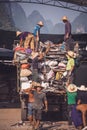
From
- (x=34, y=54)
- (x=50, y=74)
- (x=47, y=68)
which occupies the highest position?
(x=34, y=54)

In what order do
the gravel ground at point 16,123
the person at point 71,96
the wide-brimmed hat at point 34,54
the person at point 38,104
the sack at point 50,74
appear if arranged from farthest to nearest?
the wide-brimmed hat at point 34,54 → the sack at point 50,74 → the gravel ground at point 16,123 → the person at point 71,96 → the person at point 38,104

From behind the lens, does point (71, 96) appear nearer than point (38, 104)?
No

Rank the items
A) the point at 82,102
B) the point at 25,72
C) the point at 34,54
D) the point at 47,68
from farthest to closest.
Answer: the point at 47,68 < the point at 34,54 < the point at 25,72 < the point at 82,102

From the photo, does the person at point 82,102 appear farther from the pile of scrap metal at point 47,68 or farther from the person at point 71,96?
the pile of scrap metal at point 47,68

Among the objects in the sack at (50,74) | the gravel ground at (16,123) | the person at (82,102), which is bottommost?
the gravel ground at (16,123)

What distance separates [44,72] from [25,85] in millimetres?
Result: 1424

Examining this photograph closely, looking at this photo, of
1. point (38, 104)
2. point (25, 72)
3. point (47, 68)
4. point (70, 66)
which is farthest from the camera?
point (47, 68)

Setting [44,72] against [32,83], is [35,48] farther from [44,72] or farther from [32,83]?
[32,83]

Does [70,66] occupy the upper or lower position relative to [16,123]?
upper

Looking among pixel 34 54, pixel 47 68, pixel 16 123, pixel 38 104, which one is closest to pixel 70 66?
pixel 47 68

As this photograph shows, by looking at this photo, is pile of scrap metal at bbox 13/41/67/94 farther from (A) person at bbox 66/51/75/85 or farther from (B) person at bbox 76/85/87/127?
(B) person at bbox 76/85/87/127

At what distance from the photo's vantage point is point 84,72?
1767 cm

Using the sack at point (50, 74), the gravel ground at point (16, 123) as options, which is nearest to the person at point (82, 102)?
the gravel ground at point (16, 123)

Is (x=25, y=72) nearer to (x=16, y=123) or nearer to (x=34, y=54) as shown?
(x=34, y=54)
